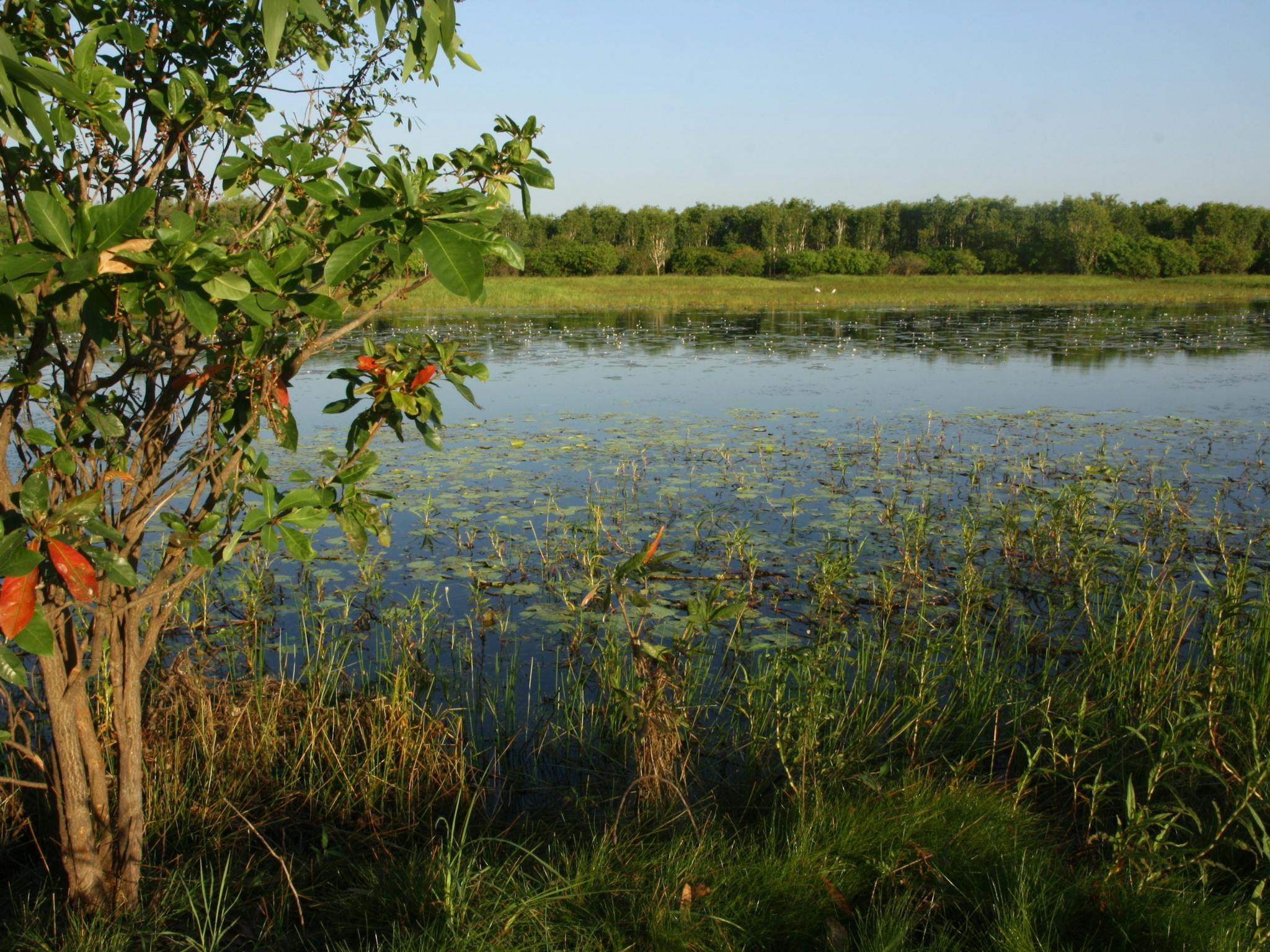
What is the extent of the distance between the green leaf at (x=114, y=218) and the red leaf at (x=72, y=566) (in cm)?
53

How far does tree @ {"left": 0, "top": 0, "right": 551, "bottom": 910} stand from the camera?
4.95ft

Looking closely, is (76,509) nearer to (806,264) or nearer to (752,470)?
(752,470)

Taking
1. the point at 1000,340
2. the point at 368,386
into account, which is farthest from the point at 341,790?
the point at 1000,340

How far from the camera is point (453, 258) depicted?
1.35 meters

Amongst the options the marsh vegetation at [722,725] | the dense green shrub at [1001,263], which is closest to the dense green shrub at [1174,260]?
the dense green shrub at [1001,263]

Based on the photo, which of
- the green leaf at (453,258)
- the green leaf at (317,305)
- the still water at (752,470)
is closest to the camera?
the green leaf at (453,258)

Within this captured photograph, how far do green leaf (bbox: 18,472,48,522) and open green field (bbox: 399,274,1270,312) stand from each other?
90.5 feet

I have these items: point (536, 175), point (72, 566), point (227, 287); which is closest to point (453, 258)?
point (227, 287)

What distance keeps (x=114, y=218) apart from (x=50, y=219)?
0.29ft

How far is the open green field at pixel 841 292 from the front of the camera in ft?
113

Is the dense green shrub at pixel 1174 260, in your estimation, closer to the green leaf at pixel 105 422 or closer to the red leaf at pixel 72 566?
the green leaf at pixel 105 422

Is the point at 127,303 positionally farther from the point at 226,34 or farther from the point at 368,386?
the point at 226,34

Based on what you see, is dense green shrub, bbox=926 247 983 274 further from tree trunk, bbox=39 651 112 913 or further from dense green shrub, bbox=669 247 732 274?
tree trunk, bbox=39 651 112 913

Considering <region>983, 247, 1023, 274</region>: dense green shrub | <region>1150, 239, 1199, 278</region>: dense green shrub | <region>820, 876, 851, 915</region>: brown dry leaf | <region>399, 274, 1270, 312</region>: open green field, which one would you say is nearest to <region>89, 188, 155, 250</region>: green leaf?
<region>820, 876, 851, 915</region>: brown dry leaf
